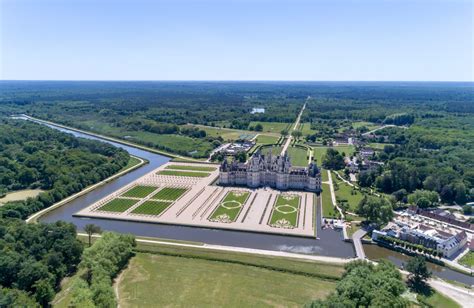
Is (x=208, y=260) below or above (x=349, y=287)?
below

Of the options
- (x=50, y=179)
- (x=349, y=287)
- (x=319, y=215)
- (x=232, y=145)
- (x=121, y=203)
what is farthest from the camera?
(x=232, y=145)

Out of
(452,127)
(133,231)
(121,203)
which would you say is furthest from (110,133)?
(452,127)

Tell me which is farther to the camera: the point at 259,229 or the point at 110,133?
the point at 110,133

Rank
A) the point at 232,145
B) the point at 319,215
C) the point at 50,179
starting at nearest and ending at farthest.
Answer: the point at 319,215 → the point at 50,179 → the point at 232,145

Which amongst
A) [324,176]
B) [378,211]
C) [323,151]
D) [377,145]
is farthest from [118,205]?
[377,145]

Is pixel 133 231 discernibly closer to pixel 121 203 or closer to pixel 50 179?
pixel 121 203

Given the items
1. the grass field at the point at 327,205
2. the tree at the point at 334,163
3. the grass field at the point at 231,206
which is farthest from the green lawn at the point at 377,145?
the grass field at the point at 231,206

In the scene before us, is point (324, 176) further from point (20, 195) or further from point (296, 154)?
point (20, 195)

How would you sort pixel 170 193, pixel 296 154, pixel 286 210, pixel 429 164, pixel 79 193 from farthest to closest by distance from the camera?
pixel 296 154
pixel 429 164
pixel 79 193
pixel 170 193
pixel 286 210
